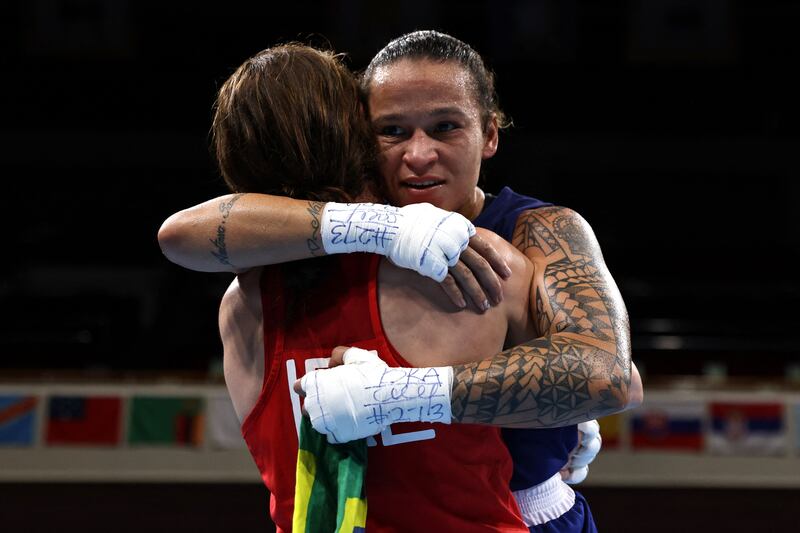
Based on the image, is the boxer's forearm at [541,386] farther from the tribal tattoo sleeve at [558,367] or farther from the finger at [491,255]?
the finger at [491,255]

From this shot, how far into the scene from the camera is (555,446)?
1.73m

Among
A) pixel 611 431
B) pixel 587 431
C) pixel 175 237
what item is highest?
pixel 175 237

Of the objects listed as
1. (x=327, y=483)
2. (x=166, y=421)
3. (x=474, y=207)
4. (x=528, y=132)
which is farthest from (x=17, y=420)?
(x=528, y=132)

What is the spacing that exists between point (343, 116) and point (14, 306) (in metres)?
7.54

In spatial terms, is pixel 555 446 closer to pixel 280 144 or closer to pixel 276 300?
pixel 276 300

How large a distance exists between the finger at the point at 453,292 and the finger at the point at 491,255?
10 cm

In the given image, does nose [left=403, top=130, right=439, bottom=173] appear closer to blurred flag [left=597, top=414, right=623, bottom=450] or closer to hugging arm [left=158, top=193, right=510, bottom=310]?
hugging arm [left=158, top=193, right=510, bottom=310]

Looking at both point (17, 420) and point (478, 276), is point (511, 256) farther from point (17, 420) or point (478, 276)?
point (17, 420)

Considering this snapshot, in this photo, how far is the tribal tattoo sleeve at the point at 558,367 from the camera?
140 centimetres

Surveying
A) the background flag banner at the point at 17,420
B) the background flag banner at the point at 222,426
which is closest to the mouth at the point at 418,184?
the background flag banner at the point at 222,426

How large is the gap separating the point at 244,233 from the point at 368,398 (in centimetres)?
37

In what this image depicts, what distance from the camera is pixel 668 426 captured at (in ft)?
18.1

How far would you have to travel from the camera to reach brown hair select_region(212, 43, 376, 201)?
1.52 m

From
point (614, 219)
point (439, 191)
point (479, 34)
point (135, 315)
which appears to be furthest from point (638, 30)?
point (439, 191)
